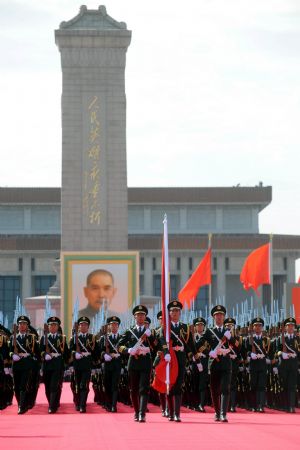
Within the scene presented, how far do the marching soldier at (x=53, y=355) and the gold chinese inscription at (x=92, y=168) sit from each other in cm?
3459

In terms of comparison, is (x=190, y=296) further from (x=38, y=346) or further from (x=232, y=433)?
(x=232, y=433)

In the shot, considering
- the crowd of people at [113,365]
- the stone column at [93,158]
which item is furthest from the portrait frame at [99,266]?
the crowd of people at [113,365]

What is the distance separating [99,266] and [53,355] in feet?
106

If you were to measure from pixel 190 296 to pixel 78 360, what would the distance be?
70.4ft

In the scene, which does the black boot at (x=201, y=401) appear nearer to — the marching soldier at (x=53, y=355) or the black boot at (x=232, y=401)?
the black boot at (x=232, y=401)

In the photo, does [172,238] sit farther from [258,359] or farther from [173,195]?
[258,359]

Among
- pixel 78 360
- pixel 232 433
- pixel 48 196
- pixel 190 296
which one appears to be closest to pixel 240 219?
pixel 48 196

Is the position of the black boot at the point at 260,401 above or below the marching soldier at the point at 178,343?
below

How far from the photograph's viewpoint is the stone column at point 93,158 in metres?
55.8

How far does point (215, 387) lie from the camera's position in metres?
18.5

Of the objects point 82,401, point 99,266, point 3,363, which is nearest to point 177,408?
point 82,401

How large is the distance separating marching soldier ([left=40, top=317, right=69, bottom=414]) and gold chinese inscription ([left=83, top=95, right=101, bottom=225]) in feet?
113

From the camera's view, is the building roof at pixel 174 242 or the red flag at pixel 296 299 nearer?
the red flag at pixel 296 299

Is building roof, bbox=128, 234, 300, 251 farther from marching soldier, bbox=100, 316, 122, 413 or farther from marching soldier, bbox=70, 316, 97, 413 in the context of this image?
marching soldier, bbox=70, 316, 97, 413
